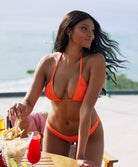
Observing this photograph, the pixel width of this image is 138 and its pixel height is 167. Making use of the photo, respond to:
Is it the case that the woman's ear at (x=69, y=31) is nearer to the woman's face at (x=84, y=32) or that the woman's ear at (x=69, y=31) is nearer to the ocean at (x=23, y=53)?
the woman's face at (x=84, y=32)

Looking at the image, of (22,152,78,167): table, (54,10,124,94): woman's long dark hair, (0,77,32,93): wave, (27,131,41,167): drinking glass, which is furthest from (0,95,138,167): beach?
(0,77,32,93): wave

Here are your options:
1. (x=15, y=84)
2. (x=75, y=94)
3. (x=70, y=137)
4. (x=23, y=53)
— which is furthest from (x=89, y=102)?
(x=23, y=53)

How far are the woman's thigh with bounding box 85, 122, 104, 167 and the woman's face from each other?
0.53 meters

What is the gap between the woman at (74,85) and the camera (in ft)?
A: 5.32

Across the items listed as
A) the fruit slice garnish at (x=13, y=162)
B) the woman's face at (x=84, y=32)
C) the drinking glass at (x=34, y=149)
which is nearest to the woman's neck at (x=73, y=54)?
the woman's face at (x=84, y=32)

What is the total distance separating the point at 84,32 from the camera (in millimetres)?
1628

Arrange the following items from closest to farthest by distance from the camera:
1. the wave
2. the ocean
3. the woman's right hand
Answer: the woman's right hand
the wave
the ocean

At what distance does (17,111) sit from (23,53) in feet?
113

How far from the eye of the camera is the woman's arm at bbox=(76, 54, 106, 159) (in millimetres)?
1589

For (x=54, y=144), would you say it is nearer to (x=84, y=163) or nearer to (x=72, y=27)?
(x=84, y=163)

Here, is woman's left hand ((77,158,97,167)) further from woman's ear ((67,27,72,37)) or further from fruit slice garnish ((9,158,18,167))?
woman's ear ((67,27,72,37))

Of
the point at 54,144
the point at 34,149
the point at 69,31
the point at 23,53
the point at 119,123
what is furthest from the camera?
the point at 23,53

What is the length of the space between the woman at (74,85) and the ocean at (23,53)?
25189 mm

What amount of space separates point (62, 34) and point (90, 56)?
0.70 feet
